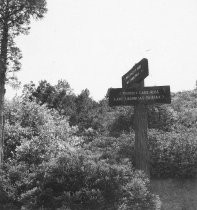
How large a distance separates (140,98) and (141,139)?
49.1 inches

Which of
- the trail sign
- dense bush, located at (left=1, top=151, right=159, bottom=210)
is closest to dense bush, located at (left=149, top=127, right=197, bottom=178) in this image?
dense bush, located at (left=1, top=151, right=159, bottom=210)

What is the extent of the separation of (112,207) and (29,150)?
263 inches

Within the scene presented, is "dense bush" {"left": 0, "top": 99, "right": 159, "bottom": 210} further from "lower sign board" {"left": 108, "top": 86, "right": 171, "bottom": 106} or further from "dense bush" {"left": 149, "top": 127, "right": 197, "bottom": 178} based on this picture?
"lower sign board" {"left": 108, "top": 86, "right": 171, "bottom": 106}

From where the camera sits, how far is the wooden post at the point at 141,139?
11070 mm

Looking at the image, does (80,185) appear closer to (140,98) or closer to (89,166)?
(89,166)

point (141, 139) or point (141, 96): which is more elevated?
point (141, 96)

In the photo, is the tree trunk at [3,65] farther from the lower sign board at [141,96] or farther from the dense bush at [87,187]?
the lower sign board at [141,96]

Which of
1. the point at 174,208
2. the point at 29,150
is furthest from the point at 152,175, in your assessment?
the point at 29,150

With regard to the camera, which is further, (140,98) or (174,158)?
(174,158)

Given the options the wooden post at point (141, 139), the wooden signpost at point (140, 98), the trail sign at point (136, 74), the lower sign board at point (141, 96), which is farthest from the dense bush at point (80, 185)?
the trail sign at point (136, 74)

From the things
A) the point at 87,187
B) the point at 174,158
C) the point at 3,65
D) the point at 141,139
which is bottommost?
the point at 87,187

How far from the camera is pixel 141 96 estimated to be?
11062 mm

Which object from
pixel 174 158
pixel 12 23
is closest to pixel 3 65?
pixel 12 23

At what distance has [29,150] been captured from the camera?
1598 centimetres
